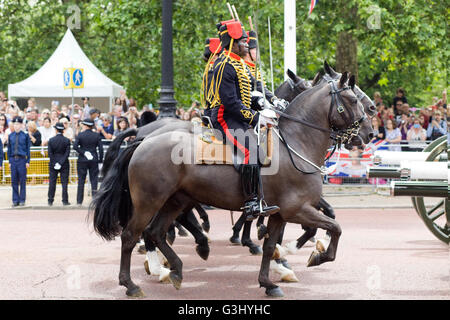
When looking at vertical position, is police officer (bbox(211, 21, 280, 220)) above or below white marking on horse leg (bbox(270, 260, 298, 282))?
above

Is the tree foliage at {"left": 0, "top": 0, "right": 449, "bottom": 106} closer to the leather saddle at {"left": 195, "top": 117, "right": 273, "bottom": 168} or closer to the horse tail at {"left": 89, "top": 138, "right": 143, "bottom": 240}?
the leather saddle at {"left": 195, "top": 117, "right": 273, "bottom": 168}

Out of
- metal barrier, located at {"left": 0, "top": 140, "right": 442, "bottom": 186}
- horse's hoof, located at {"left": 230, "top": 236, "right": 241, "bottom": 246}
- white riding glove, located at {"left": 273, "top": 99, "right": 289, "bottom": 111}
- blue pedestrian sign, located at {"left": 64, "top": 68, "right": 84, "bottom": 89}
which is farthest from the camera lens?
blue pedestrian sign, located at {"left": 64, "top": 68, "right": 84, "bottom": 89}

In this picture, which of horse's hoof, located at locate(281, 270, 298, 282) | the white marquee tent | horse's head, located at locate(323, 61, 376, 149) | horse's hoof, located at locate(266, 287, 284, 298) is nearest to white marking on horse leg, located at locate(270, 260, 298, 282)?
horse's hoof, located at locate(281, 270, 298, 282)

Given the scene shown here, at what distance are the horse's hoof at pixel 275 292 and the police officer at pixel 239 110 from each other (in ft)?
2.41

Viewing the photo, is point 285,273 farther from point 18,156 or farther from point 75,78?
point 75,78

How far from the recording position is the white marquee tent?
22172mm

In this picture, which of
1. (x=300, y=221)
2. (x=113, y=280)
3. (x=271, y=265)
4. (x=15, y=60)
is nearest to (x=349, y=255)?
(x=271, y=265)

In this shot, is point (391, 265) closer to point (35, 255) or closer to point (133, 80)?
point (35, 255)

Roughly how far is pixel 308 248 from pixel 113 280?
3.33 metres

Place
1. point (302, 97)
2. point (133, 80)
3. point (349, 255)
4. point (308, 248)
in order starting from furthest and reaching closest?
point (133, 80) < point (308, 248) < point (349, 255) < point (302, 97)

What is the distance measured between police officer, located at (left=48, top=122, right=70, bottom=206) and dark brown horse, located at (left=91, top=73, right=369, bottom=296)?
27.2ft

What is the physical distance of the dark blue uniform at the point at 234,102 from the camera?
7246 millimetres

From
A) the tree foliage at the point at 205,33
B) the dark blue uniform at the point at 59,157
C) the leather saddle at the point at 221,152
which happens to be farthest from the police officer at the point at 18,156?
the leather saddle at the point at 221,152

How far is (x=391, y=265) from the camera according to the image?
28.4 feet
